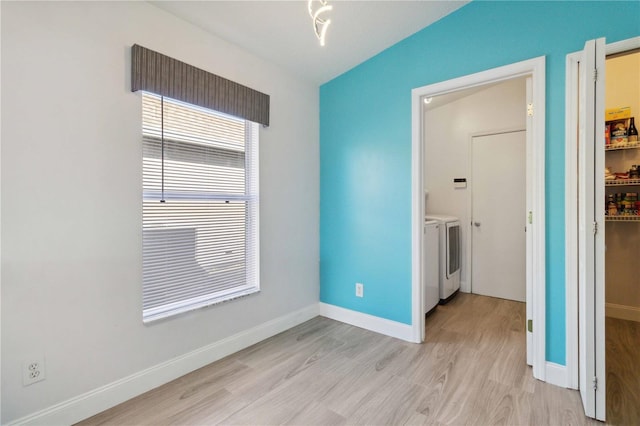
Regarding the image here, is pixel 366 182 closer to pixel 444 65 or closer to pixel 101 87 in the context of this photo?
pixel 444 65

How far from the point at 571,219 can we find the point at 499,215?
1.91 meters

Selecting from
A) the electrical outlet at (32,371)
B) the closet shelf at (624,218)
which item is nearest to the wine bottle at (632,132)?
the closet shelf at (624,218)

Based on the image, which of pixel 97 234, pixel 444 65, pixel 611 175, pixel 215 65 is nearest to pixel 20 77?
pixel 97 234

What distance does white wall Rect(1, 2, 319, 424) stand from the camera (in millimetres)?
1426

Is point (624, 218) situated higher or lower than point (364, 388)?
higher

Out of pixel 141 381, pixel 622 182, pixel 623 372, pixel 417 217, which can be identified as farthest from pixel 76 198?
pixel 622 182

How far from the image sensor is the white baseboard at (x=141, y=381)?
5.04 ft

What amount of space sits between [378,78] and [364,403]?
Result: 2.59m

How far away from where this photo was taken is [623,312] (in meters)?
2.97

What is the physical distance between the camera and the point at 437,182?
423 centimetres

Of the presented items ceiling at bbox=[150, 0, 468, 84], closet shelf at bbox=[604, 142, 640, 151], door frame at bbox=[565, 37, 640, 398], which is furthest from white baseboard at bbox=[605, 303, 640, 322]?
ceiling at bbox=[150, 0, 468, 84]

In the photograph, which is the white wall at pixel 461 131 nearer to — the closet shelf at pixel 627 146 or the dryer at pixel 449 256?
the dryer at pixel 449 256

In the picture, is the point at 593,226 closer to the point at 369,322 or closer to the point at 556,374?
the point at 556,374

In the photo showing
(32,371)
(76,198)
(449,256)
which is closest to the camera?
(32,371)
